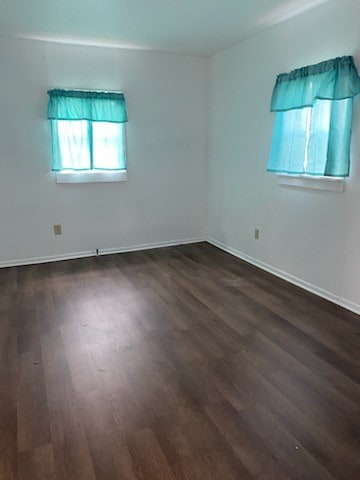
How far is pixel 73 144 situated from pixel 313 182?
8.04 feet

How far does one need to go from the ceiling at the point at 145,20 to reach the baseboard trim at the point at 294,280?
2.24m

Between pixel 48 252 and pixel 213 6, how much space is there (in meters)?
2.90

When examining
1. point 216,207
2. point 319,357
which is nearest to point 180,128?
point 216,207

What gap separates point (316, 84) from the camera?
268 centimetres

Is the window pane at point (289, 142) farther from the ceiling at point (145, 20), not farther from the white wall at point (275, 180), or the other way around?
the ceiling at point (145, 20)

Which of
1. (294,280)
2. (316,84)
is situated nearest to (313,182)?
(316,84)

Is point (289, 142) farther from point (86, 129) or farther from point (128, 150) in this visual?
point (86, 129)

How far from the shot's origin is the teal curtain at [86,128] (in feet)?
11.9

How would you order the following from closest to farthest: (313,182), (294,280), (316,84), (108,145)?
1. (316,84)
2. (313,182)
3. (294,280)
4. (108,145)

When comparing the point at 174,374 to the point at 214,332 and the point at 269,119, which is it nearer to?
the point at 214,332

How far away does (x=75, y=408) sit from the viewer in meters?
1.76

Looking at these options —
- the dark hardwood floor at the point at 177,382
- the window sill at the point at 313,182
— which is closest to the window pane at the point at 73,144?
the dark hardwood floor at the point at 177,382

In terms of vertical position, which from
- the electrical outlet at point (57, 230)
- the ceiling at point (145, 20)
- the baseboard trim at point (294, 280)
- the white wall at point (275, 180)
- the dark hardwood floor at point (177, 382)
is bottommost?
the dark hardwood floor at point (177, 382)

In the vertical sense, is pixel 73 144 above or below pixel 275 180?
above
